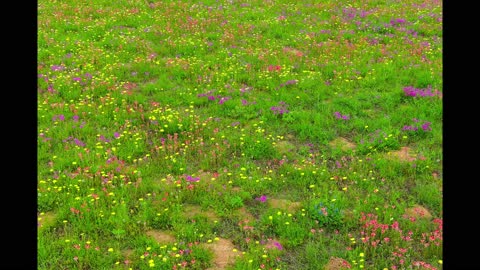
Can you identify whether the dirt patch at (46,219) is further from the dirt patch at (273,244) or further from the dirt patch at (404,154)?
the dirt patch at (404,154)

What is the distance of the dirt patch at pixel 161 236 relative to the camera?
28.6 feet

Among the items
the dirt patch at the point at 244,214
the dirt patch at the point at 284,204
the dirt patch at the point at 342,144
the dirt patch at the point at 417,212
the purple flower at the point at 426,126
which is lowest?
the dirt patch at the point at 244,214

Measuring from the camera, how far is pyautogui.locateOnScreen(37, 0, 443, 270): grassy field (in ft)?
28.1

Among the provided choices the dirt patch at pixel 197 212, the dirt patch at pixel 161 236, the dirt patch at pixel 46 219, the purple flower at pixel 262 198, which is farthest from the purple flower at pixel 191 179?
the dirt patch at pixel 46 219

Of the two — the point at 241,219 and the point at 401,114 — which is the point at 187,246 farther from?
the point at 401,114

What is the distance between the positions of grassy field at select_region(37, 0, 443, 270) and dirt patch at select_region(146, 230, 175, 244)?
0.04 metres

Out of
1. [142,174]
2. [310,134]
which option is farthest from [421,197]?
[142,174]

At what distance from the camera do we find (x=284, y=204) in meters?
9.82

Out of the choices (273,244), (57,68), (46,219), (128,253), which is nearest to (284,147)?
(273,244)

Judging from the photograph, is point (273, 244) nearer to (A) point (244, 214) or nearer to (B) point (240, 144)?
(A) point (244, 214)

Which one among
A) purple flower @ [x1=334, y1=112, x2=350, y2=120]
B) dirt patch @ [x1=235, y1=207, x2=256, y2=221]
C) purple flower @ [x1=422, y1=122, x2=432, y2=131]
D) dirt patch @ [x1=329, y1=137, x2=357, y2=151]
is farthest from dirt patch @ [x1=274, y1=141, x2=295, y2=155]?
purple flower @ [x1=422, y1=122, x2=432, y2=131]

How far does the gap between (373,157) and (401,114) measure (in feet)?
8.98

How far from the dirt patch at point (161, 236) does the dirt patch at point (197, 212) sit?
71 cm

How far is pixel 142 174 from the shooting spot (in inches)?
427
